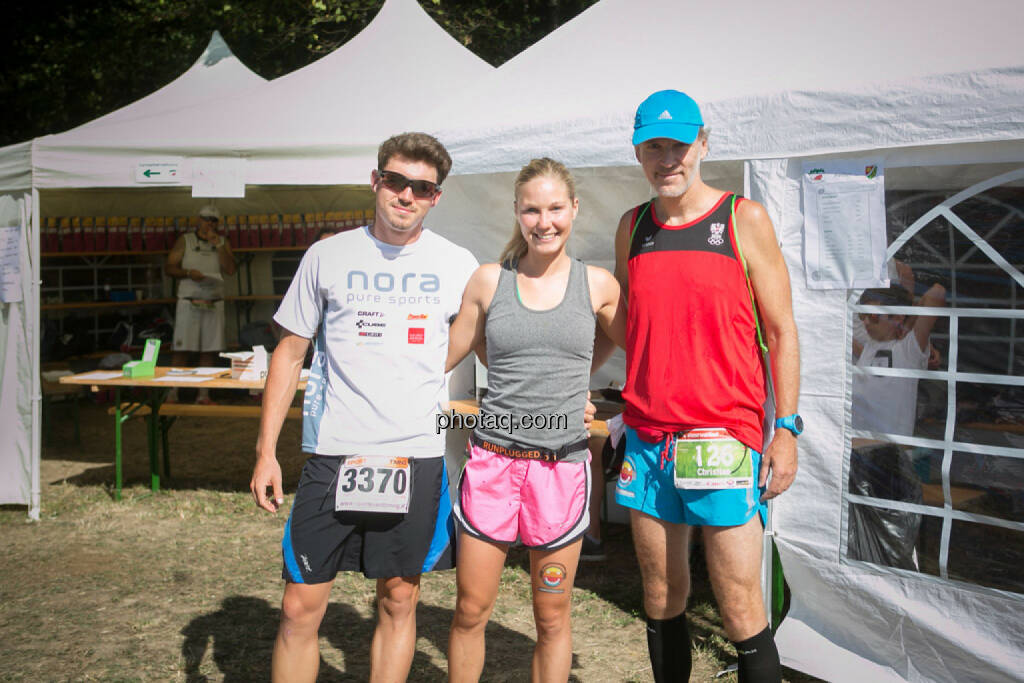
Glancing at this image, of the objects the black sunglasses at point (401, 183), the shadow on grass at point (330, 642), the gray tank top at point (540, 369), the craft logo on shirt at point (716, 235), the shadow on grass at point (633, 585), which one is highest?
the black sunglasses at point (401, 183)

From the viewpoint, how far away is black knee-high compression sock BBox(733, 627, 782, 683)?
235cm

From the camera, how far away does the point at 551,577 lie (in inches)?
94.9

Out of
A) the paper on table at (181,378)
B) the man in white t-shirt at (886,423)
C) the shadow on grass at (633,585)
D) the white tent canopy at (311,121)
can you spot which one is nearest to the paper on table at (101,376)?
the paper on table at (181,378)

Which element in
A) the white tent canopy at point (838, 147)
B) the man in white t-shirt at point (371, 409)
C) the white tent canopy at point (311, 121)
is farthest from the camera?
the white tent canopy at point (311, 121)

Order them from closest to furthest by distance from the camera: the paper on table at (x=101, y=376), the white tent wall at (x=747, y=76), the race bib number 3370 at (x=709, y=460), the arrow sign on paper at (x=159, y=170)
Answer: the race bib number 3370 at (x=709, y=460) → the white tent wall at (x=747, y=76) → the arrow sign on paper at (x=159, y=170) → the paper on table at (x=101, y=376)

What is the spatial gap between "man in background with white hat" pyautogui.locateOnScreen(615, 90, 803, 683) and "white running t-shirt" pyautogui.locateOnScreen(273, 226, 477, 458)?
0.60 meters

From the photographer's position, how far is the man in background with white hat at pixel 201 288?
8789mm

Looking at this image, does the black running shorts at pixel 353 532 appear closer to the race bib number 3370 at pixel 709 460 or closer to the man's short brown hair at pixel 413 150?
the race bib number 3370 at pixel 709 460

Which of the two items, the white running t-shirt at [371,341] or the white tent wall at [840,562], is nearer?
the white running t-shirt at [371,341]

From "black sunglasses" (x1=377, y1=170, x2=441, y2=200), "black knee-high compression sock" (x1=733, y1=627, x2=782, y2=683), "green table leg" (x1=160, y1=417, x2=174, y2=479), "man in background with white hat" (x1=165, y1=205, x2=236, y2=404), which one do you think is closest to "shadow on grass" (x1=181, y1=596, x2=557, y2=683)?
"black knee-high compression sock" (x1=733, y1=627, x2=782, y2=683)

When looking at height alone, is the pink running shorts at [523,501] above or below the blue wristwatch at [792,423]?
below

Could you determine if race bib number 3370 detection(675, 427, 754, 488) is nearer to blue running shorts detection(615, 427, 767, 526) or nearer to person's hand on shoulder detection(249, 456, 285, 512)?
blue running shorts detection(615, 427, 767, 526)

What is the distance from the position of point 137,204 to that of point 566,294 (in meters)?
9.99

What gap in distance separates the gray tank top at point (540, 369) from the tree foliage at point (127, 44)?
9.40m
